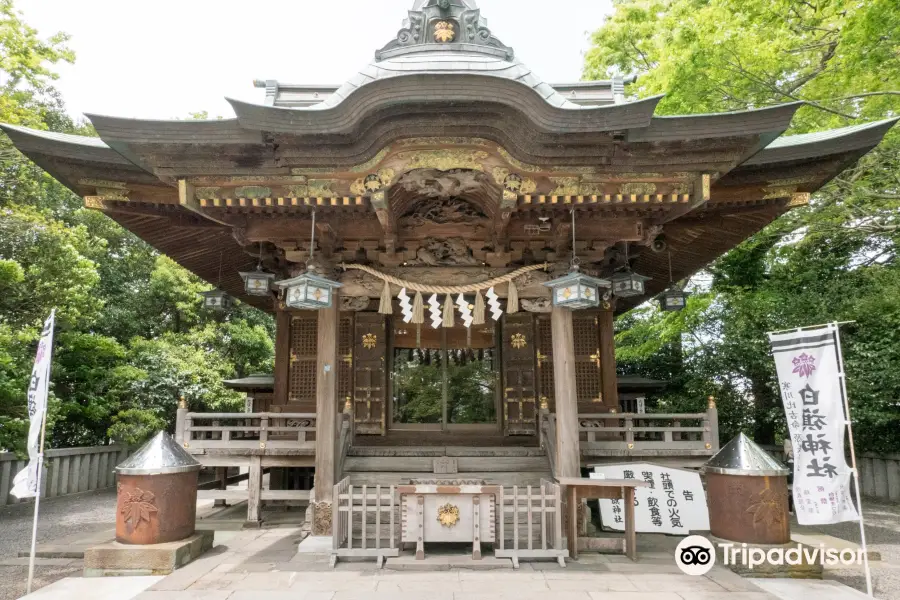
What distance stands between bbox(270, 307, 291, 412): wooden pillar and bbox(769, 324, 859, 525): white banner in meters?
8.73

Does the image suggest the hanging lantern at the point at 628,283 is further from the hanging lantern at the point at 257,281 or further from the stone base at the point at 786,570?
the hanging lantern at the point at 257,281

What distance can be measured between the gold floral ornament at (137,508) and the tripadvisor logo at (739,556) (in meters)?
6.30

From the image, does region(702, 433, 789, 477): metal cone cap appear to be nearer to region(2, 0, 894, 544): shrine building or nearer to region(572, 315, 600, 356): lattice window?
region(2, 0, 894, 544): shrine building

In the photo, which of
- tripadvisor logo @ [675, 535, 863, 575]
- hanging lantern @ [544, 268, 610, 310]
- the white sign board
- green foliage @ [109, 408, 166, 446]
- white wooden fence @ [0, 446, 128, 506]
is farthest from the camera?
green foliage @ [109, 408, 166, 446]

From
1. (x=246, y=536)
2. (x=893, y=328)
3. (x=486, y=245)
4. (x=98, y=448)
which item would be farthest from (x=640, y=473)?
(x=98, y=448)

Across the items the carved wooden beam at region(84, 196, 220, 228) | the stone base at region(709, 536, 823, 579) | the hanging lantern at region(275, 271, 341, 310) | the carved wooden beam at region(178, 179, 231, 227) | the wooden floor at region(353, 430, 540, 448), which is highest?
the carved wooden beam at region(84, 196, 220, 228)

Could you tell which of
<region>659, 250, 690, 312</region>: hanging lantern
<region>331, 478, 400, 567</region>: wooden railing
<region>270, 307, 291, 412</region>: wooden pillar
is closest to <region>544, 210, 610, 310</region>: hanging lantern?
<region>331, 478, 400, 567</region>: wooden railing

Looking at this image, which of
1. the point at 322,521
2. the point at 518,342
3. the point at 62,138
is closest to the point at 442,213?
the point at 518,342

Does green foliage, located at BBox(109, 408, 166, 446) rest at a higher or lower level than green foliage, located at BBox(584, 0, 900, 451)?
lower

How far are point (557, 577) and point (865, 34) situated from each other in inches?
409

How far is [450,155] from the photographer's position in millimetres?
7098

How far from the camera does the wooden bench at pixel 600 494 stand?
6.86m

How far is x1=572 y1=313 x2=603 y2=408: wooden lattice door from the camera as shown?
11.2 m

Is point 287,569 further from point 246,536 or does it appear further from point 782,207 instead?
point 782,207
